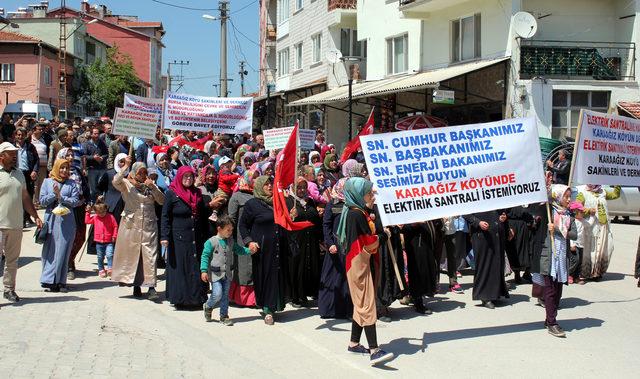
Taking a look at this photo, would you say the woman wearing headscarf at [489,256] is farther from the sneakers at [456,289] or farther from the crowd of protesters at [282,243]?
the sneakers at [456,289]

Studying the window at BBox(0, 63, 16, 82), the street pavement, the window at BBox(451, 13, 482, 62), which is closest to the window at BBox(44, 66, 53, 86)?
the window at BBox(0, 63, 16, 82)

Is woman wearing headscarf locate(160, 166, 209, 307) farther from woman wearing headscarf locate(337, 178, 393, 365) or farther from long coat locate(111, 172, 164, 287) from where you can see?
woman wearing headscarf locate(337, 178, 393, 365)

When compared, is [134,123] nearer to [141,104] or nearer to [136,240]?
[141,104]

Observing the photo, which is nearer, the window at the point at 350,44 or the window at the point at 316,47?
the window at the point at 350,44

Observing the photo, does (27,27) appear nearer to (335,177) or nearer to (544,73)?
(544,73)

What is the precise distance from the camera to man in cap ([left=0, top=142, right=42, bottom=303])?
934cm

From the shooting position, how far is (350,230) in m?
7.58

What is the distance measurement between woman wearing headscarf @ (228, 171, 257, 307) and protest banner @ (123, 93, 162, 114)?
6.39m

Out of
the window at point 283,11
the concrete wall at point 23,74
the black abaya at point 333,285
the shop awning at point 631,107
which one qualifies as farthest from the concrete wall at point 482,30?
the concrete wall at point 23,74

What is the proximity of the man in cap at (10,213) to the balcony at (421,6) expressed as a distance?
20.1m

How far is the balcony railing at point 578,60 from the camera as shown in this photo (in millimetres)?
23906

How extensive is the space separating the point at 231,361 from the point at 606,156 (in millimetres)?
5512

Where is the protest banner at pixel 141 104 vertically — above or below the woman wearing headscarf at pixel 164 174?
above

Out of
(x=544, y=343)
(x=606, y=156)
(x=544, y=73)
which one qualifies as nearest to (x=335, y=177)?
(x=606, y=156)
